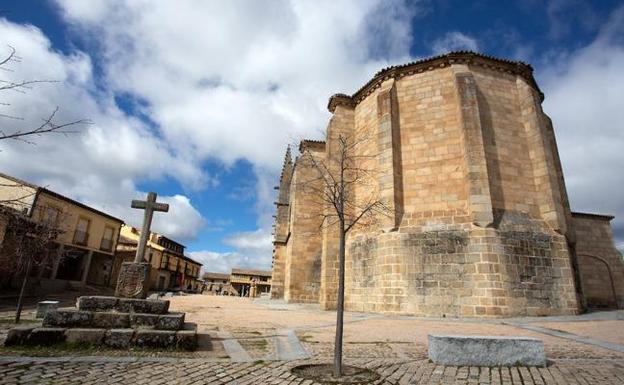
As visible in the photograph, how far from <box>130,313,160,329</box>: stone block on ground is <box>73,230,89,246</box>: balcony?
2352cm

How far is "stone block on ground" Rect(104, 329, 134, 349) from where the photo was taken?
4766 mm

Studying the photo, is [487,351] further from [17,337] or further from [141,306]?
[17,337]

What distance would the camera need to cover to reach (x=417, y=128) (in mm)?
12789

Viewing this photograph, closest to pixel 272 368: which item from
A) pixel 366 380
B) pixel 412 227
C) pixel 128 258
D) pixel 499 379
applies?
pixel 366 380

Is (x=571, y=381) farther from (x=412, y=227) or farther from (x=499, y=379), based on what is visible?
(x=412, y=227)

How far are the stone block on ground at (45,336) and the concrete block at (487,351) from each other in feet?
16.0

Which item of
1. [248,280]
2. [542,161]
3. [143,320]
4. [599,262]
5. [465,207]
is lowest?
[143,320]

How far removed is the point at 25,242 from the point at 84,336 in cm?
787

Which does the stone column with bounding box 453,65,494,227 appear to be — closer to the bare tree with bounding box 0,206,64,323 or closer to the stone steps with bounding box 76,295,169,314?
the stone steps with bounding box 76,295,169,314

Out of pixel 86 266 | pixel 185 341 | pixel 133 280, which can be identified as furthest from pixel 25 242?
pixel 86 266

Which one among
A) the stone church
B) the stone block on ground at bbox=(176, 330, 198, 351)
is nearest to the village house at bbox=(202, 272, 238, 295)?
the stone church

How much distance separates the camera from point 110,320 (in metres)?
5.14

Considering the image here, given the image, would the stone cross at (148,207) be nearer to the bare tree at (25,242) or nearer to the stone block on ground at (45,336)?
the bare tree at (25,242)

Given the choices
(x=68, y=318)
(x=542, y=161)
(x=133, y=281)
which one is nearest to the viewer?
(x=68, y=318)
